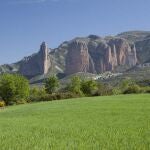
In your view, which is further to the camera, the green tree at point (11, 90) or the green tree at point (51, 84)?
the green tree at point (51, 84)

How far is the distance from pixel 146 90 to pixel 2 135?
6341cm

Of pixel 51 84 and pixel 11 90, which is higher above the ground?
pixel 11 90

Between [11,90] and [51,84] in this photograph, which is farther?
[51,84]

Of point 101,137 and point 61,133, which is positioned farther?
point 61,133

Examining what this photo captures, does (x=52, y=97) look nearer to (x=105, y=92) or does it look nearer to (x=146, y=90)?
(x=105, y=92)

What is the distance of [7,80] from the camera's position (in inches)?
3356

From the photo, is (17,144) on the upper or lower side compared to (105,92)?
upper

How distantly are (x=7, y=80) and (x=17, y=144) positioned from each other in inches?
2735

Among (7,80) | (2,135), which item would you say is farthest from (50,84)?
(2,135)

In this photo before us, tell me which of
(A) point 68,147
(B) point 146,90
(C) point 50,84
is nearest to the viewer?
(A) point 68,147

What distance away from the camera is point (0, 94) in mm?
84625

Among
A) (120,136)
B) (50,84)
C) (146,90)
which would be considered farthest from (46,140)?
(50,84)

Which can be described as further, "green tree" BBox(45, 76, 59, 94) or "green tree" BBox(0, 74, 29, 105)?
"green tree" BBox(45, 76, 59, 94)

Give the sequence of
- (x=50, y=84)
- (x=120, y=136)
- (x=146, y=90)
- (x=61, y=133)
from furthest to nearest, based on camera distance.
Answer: (x=50, y=84), (x=146, y=90), (x=61, y=133), (x=120, y=136)
